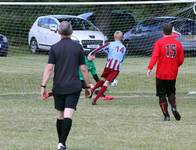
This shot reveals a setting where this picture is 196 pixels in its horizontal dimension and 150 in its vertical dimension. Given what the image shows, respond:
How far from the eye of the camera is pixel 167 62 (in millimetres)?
14086

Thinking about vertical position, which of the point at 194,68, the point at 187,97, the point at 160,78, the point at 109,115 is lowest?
the point at 194,68

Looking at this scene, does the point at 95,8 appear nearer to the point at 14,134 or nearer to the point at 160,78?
the point at 160,78

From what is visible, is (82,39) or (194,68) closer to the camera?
(82,39)

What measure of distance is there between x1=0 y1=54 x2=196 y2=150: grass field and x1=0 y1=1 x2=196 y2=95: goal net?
0.22ft

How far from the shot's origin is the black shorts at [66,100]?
422 inches

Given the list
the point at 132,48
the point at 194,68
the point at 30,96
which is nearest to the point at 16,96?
the point at 30,96

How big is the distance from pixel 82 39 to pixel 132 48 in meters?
1.67

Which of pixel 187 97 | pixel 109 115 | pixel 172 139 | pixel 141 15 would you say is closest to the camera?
pixel 172 139

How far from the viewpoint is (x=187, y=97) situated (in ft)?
61.5

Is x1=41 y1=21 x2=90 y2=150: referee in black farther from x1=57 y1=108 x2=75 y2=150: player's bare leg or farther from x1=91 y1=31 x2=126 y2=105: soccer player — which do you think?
x1=91 y1=31 x2=126 y2=105: soccer player

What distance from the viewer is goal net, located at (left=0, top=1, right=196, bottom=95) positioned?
2283cm

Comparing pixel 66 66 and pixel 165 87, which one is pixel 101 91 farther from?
pixel 66 66

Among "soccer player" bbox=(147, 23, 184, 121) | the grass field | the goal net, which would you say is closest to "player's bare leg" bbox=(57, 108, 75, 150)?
the grass field

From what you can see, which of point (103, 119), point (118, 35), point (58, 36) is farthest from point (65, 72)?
point (58, 36)
